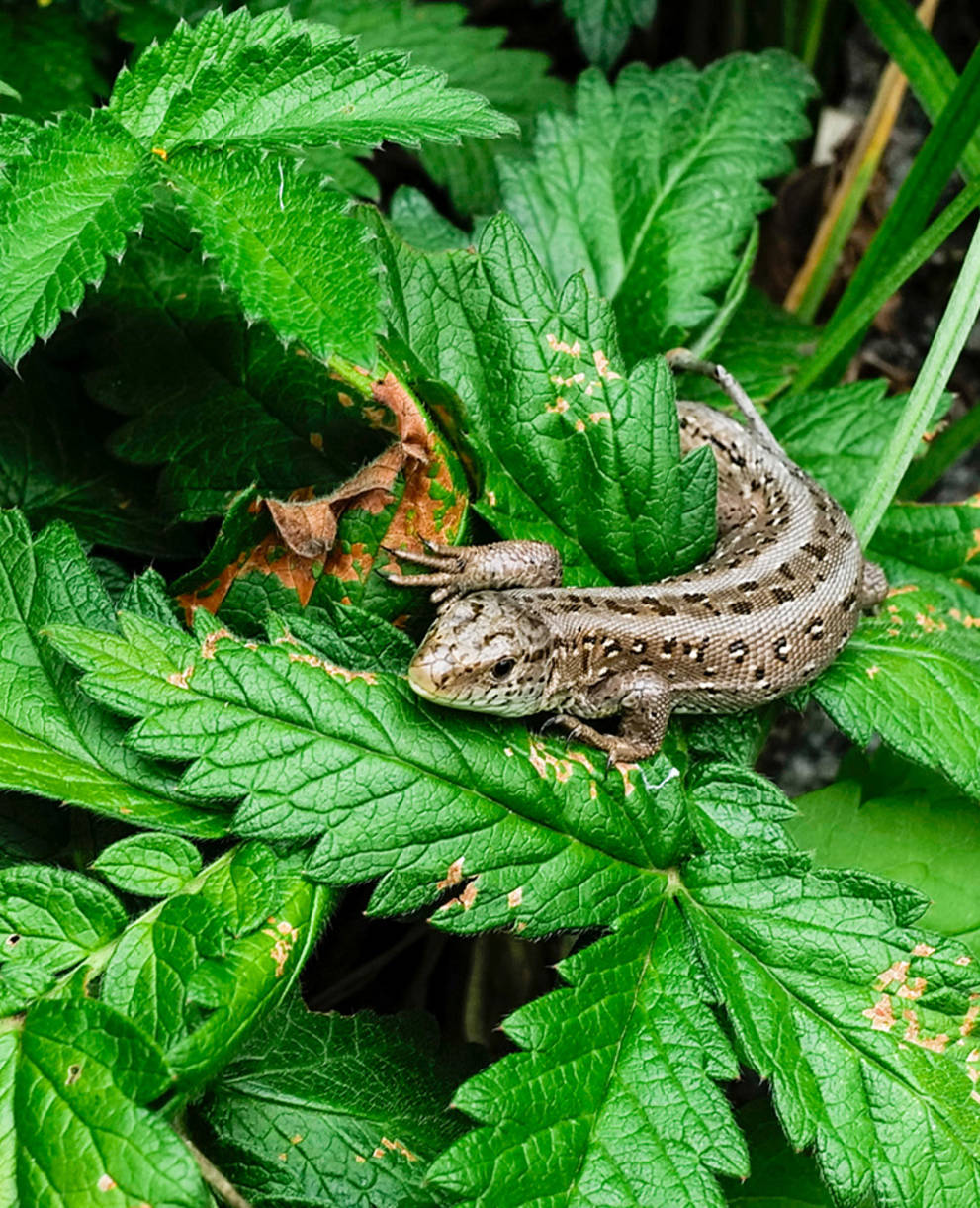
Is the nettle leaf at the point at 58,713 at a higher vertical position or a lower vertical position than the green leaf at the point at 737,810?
higher

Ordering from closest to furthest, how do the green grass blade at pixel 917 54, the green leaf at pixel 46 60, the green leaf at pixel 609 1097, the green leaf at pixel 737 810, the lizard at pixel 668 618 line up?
the green leaf at pixel 609 1097 → the green leaf at pixel 737 810 → the lizard at pixel 668 618 → the green leaf at pixel 46 60 → the green grass blade at pixel 917 54

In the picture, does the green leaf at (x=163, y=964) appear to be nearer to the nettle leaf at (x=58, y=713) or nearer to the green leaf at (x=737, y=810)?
the nettle leaf at (x=58, y=713)

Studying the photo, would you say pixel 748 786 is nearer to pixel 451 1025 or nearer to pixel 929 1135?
pixel 929 1135

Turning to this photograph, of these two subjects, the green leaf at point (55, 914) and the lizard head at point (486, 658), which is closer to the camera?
the green leaf at point (55, 914)

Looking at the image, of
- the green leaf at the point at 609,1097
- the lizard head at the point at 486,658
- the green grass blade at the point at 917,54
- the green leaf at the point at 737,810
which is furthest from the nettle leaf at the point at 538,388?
the green grass blade at the point at 917,54

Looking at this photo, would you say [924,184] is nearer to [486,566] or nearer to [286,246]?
[486,566]

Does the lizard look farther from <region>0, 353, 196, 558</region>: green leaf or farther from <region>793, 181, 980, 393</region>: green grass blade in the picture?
<region>0, 353, 196, 558</region>: green leaf
